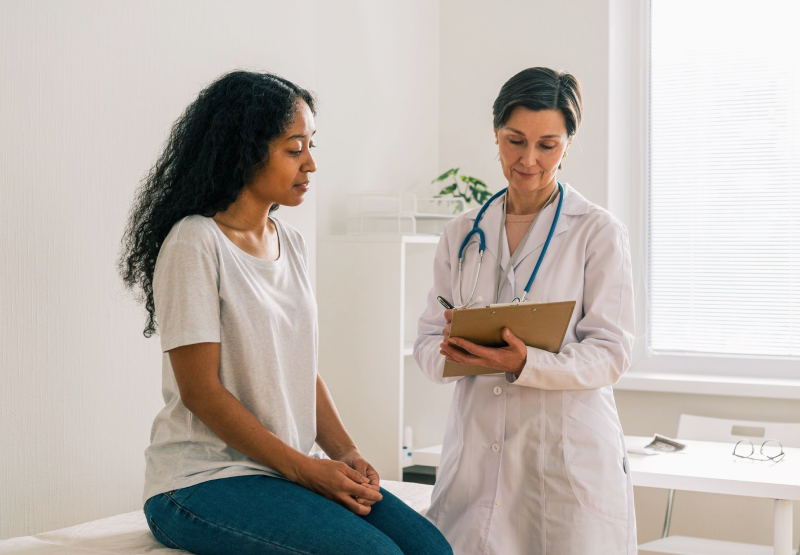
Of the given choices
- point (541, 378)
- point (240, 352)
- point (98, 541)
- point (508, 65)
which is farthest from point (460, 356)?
point (508, 65)

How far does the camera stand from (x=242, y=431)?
1.36m

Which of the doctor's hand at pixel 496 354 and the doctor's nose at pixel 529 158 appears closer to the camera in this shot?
the doctor's hand at pixel 496 354

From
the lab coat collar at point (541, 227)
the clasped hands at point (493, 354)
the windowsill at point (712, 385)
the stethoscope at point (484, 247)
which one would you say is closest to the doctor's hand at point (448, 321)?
the clasped hands at point (493, 354)

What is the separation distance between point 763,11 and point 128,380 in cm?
269

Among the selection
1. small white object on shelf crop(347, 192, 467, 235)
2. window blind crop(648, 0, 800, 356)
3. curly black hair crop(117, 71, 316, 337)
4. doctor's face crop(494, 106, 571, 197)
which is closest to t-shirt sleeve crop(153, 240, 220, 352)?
curly black hair crop(117, 71, 316, 337)

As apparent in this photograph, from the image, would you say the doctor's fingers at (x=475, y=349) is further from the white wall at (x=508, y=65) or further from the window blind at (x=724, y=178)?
the window blind at (x=724, y=178)

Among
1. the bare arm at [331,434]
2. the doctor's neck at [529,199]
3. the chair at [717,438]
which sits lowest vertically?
the chair at [717,438]

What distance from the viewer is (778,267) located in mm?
3074

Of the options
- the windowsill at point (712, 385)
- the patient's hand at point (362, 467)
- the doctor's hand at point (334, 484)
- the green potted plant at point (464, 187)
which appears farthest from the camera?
the green potted plant at point (464, 187)

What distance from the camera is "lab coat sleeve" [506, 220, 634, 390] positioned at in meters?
1.45

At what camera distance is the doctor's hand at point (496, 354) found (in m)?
1.42

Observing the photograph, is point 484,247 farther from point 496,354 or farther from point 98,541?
point 98,541

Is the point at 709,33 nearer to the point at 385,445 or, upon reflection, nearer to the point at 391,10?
the point at 391,10

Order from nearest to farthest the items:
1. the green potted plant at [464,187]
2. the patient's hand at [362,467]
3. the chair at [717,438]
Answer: the patient's hand at [362,467] < the chair at [717,438] < the green potted plant at [464,187]
